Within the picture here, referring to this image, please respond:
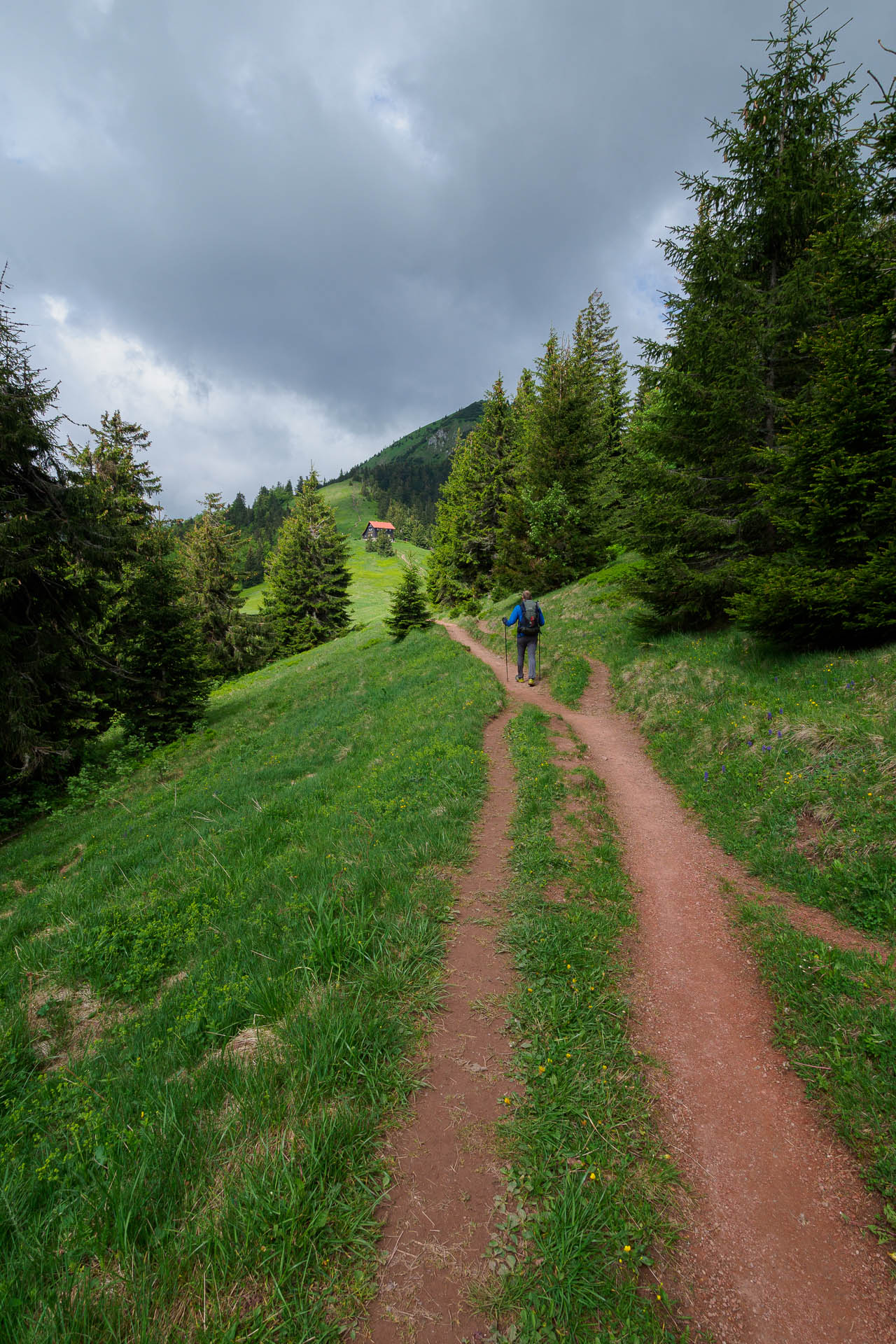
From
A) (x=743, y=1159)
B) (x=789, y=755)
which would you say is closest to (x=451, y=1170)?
(x=743, y=1159)

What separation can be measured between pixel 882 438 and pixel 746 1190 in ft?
33.0

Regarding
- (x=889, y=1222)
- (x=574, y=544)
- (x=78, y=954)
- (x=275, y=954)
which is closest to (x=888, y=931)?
(x=889, y=1222)

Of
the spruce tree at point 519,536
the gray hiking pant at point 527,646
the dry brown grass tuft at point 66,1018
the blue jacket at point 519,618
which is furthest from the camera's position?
the spruce tree at point 519,536

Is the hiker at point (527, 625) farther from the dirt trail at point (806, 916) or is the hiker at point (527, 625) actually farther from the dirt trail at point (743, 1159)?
the dirt trail at point (743, 1159)

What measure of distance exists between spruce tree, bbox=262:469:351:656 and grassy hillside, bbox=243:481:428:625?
6.65 feet

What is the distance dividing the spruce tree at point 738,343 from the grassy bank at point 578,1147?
9566 mm

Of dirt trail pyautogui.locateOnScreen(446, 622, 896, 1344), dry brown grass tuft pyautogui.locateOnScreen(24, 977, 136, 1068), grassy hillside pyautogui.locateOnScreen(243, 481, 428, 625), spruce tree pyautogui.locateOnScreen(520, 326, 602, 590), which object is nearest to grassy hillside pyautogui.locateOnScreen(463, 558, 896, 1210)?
dirt trail pyautogui.locateOnScreen(446, 622, 896, 1344)

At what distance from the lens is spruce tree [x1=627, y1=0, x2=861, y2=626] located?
11.2m

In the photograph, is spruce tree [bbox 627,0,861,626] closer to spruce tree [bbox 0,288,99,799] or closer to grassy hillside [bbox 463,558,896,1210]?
grassy hillside [bbox 463,558,896,1210]

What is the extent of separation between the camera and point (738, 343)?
11.4 meters

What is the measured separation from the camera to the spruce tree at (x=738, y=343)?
11.2 metres

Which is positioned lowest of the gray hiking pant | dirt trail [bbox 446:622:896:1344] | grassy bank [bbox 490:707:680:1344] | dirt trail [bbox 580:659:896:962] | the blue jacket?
dirt trail [bbox 446:622:896:1344]

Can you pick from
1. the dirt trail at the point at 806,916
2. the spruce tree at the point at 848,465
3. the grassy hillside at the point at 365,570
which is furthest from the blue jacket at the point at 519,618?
the grassy hillside at the point at 365,570

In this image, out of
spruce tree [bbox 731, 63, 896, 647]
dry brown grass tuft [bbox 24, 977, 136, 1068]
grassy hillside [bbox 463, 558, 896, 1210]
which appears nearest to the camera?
grassy hillside [bbox 463, 558, 896, 1210]
